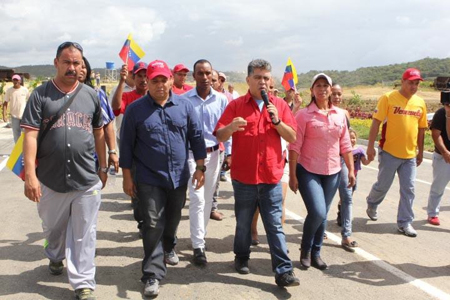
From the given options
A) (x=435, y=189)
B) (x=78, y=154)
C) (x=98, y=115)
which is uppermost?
(x=98, y=115)

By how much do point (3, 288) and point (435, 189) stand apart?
5.64 m

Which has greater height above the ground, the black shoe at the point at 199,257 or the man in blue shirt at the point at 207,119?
the man in blue shirt at the point at 207,119

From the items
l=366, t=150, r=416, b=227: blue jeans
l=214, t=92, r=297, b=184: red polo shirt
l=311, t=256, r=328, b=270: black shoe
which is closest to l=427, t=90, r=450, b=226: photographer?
l=366, t=150, r=416, b=227: blue jeans

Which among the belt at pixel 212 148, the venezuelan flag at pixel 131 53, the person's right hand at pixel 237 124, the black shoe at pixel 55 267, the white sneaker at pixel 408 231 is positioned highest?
the venezuelan flag at pixel 131 53

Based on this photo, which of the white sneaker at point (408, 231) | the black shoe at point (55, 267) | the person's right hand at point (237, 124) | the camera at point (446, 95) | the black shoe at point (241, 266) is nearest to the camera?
the person's right hand at point (237, 124)

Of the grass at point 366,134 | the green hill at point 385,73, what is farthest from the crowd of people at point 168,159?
the green hill at point 385,73

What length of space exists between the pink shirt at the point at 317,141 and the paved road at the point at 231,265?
1.12 m

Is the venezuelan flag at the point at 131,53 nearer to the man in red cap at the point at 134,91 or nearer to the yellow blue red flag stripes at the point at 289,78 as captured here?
the man in red cap at the point at 134,91

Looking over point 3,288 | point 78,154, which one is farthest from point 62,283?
point 78,154

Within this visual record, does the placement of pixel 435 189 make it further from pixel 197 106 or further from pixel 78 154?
pixel 78 154

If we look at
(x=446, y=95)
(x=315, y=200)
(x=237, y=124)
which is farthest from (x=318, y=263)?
(x=446, y=95)

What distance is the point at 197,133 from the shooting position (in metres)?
4.36

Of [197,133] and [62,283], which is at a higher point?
[197,133]

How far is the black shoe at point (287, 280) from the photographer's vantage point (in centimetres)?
404
